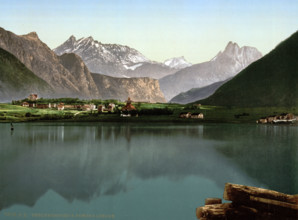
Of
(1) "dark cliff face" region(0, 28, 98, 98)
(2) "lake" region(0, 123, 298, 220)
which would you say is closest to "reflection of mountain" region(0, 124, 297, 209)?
(2) "lake" region(0, 123, 298, 220)

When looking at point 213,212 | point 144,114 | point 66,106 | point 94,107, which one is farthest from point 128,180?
point 144,114

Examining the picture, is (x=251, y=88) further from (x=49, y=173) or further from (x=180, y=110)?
(x=49, y=173)

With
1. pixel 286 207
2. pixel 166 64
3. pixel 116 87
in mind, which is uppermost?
pixel 166 64

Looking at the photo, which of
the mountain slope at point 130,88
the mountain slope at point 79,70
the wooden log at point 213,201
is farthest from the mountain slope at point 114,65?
the wooden log at point 213,201

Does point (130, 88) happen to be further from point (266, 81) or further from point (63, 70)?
point (266, 81)

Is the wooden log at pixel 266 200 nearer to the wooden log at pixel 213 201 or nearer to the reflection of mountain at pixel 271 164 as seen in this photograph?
the wooden log at pixel 213 201

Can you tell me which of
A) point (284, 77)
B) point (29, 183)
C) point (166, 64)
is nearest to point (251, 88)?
point (284, 77)
